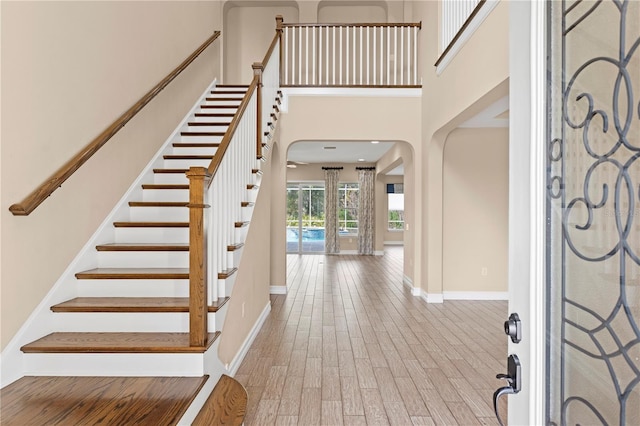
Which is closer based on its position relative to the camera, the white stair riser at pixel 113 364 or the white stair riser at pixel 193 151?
the white stair riser at pixel 113 364

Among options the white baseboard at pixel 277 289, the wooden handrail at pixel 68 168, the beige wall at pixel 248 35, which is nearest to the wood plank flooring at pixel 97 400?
the wooden handrail at pixel 68 168

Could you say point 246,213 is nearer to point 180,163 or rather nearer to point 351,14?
point 180,163

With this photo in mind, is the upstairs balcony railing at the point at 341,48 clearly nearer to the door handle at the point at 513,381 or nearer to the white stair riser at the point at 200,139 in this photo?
the white stair riser at the point at 200,139

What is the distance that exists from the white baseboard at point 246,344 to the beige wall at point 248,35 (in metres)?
5.29

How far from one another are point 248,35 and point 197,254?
285 inches

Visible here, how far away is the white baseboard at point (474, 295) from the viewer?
579cm

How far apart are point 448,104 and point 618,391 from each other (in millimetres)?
4306

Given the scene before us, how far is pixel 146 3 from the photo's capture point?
12.2ft

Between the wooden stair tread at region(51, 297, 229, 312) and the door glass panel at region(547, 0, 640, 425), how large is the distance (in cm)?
183

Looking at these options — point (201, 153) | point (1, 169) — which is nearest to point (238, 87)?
point (201, 153)

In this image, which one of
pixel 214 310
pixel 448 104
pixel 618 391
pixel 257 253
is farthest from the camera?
pixel 448 104

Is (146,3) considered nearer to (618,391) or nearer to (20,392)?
(20,392)

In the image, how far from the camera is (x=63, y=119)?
2484mm

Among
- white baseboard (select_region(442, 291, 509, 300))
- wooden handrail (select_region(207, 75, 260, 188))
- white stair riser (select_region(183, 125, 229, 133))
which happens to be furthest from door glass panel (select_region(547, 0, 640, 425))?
white baseboard (select_region(442, 291, 509, 300))
